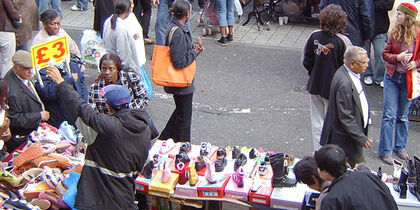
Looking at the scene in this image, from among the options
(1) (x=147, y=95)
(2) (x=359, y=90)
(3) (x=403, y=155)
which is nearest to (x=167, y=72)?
(1) (x=147, y=95)

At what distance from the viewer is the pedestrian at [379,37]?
809cm

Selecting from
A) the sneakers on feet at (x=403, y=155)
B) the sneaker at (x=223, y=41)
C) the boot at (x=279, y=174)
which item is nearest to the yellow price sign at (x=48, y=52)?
the boot at (x=279, y=174)

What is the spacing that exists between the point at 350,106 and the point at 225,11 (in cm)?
515

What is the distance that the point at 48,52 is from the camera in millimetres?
5316

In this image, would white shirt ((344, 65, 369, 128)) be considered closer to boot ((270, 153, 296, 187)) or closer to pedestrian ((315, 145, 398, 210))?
boot ((270, 153, 296, 187))

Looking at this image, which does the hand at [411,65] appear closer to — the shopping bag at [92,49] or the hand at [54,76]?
the hand at [54,76]

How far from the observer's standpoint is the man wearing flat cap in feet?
19.1

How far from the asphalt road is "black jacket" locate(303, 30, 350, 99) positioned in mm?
1057

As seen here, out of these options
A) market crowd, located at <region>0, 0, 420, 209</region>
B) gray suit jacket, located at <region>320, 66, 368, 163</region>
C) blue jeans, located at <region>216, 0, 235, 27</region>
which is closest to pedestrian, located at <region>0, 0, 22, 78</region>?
market crowd, located at <region>0, 0, 420, 209</region>

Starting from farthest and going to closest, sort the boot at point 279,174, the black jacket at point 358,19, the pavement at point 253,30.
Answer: the pavement at point 253,30 → the black jacket at point 358,19 → the boot at point 279,174

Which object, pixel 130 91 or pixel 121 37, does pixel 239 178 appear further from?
pixel 121 37

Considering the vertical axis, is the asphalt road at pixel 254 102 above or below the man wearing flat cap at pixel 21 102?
below

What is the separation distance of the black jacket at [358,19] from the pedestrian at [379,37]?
0.30 meters

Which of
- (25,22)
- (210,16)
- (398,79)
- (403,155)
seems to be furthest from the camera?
(210,16)
